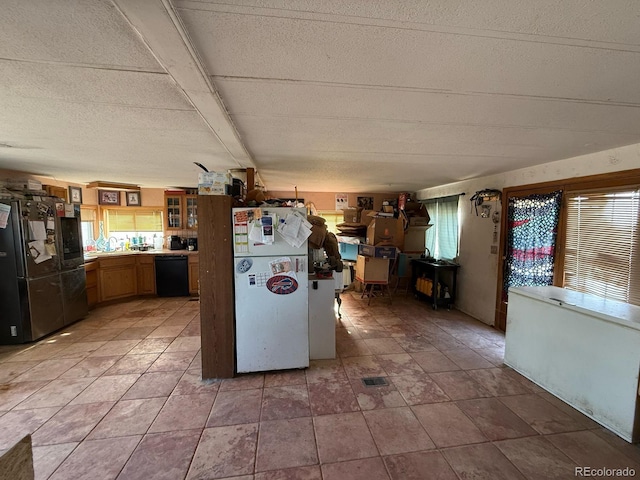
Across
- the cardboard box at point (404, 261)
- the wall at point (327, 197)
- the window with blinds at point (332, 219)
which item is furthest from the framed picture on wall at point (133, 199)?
the cardboard box at point (404, 261)

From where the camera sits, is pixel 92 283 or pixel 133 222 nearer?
pixel 92 283

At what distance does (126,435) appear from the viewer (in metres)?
1.83

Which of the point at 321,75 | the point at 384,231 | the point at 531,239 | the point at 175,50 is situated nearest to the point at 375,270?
the point at 384,231

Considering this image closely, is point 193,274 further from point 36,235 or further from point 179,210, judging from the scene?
point 36,235

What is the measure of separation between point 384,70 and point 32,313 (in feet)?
14.9

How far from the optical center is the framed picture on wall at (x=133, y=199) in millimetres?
5281

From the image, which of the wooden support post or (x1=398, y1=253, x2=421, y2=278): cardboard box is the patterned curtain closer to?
(x1=398, y1=253, x2=421, y2=278): cardboard box

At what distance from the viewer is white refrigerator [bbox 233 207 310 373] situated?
2.45 metres

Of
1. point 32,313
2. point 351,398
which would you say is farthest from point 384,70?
point 32,313

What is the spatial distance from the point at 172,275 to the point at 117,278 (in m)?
0.86

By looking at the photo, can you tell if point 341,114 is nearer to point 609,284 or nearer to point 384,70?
point 384,70

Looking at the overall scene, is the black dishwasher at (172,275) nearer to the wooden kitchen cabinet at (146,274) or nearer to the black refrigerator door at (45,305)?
the wooden kitchen cabinet at (146,274)

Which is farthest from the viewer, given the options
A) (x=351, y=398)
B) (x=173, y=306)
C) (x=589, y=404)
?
(x=173, y=306)

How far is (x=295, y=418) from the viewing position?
78.9 inches
